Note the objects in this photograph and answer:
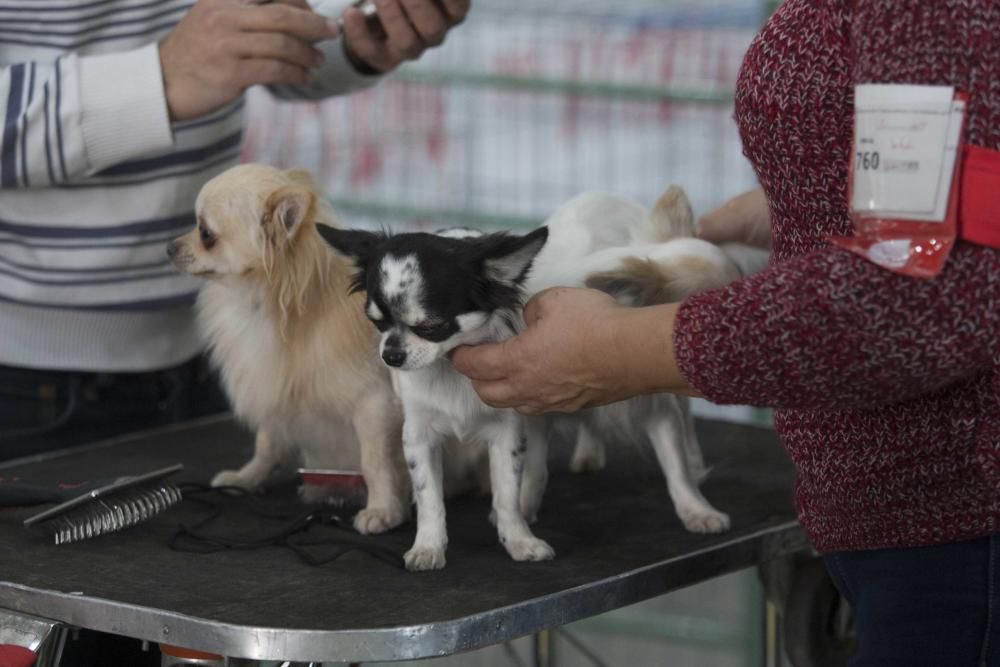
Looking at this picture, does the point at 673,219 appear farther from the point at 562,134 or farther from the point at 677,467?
the point at 562,134

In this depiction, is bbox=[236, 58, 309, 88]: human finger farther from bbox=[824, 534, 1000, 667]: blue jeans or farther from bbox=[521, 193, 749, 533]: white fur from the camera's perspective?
bbox=[824, 534, 1000, 667]: blue jeans

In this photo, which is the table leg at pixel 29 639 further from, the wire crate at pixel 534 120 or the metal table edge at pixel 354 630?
the wire crate at pixel 534 120

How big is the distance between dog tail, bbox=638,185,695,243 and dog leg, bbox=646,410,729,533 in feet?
0.64

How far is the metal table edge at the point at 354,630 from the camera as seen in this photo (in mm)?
989

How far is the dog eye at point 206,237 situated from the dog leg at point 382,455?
0.77ft

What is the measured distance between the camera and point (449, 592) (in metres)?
1.10

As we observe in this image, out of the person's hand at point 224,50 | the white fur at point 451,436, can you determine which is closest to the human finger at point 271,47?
the person's hand at point 224,50

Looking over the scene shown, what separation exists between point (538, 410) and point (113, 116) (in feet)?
1.96

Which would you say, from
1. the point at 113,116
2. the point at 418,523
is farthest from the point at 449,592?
the point at 113,116

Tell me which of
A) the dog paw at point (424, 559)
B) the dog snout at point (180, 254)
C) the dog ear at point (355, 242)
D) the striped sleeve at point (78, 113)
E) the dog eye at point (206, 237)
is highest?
the striped sleeve at point (78, 113)

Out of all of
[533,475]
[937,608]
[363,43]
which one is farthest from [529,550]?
[363,43]

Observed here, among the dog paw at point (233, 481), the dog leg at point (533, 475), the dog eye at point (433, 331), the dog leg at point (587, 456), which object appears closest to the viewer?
the dog eye at point (433, 331)

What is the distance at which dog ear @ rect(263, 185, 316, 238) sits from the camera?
1346 mm

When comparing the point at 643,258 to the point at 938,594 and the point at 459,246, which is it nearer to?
the point at 459,246
